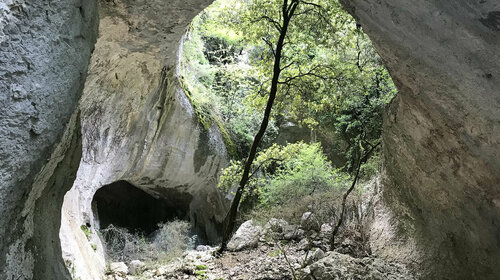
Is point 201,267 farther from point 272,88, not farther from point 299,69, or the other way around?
point 299,69

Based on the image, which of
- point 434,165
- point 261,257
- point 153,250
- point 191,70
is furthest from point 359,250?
point 191,70

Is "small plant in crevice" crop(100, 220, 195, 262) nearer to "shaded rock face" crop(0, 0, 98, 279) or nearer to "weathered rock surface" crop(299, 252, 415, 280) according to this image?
"weathered rock surface" crop(299, 252, 415, 280)

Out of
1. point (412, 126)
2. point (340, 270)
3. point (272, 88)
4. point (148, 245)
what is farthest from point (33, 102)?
point (148, 245)

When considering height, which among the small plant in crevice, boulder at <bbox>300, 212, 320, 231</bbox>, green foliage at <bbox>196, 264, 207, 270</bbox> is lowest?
the small plant in crevice

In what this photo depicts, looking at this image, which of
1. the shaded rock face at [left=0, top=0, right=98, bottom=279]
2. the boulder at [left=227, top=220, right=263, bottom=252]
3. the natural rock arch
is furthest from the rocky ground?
the shaded rock face at [left=0, top=0, right=98, bottom=279]

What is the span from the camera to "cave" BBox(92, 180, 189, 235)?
12311 millimetres

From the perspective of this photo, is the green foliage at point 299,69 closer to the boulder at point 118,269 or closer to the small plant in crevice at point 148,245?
the small plant in crevice at point 148,245

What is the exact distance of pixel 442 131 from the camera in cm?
360

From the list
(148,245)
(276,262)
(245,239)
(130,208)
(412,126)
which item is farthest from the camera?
(130,208)

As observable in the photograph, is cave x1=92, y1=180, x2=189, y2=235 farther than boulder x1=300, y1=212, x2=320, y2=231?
Yes

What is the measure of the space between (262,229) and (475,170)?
16.9ft

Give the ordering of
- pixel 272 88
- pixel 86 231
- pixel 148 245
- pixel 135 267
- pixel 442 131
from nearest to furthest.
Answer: pixel 442 131 < pixel 86 231 < pixel 272 88 < pixel 135 267 < pixel 148 245

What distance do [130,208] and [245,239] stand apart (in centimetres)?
682

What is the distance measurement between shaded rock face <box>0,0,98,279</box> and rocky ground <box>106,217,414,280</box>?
8.93ft
